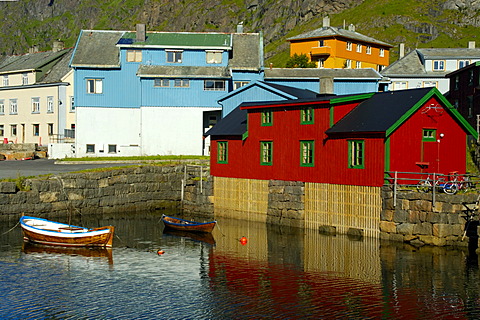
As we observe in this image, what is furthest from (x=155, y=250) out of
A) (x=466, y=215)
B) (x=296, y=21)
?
(x=296, y=21)

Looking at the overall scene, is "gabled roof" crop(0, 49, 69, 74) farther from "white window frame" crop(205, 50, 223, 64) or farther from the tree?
the tree

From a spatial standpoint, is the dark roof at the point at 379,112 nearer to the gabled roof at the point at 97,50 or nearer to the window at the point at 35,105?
the gabled roof at the point at 97,50

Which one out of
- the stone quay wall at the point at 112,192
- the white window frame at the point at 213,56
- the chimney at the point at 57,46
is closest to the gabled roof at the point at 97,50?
the white window frame at the point at 213,56

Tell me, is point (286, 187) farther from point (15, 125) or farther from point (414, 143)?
point (15, 125)

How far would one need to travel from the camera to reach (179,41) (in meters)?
70.1

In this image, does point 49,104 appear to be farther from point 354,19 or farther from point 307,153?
point 354,19

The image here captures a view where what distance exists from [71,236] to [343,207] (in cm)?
1657

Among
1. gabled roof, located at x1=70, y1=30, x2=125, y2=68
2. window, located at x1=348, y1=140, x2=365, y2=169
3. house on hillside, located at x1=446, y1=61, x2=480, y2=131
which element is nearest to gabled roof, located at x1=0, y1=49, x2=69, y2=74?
gabled roof, located at x1=70, y1=30, x2=125, y2=68

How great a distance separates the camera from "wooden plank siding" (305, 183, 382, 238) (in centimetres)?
4006

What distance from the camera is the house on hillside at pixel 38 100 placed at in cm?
8206

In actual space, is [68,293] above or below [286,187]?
below

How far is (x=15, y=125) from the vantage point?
8788 centimetres

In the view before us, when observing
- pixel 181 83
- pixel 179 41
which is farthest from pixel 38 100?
pixel 181 83

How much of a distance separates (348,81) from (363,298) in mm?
43247
